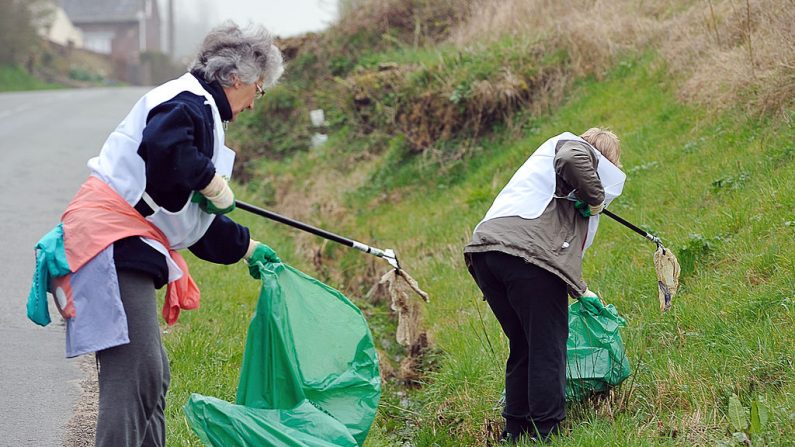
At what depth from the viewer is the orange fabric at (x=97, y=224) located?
3.29 m

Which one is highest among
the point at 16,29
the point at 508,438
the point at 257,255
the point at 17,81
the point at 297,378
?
the point at 257,255

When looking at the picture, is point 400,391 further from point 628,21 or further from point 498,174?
point 628,21

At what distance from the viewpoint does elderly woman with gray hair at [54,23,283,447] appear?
Answer: 130 inches

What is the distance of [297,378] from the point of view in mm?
3822

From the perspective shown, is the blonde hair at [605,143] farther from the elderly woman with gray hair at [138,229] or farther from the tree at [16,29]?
the tree at [16,29]

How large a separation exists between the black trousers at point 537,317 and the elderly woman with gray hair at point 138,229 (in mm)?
1501

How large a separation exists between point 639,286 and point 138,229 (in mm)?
3550

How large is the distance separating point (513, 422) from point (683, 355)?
96 cm

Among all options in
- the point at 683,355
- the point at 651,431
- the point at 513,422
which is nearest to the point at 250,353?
the point at 513,422

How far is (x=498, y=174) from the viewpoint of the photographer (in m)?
9.61

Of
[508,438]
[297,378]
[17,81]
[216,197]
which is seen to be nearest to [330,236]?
[297,378]

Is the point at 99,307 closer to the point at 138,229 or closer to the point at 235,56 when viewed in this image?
the point at 138,229

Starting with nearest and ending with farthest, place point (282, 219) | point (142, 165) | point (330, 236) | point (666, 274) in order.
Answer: point (142, 165)
point (282, 219)
point (330, 236)
point (666, 274)

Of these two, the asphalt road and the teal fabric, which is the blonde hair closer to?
the teal fabric
